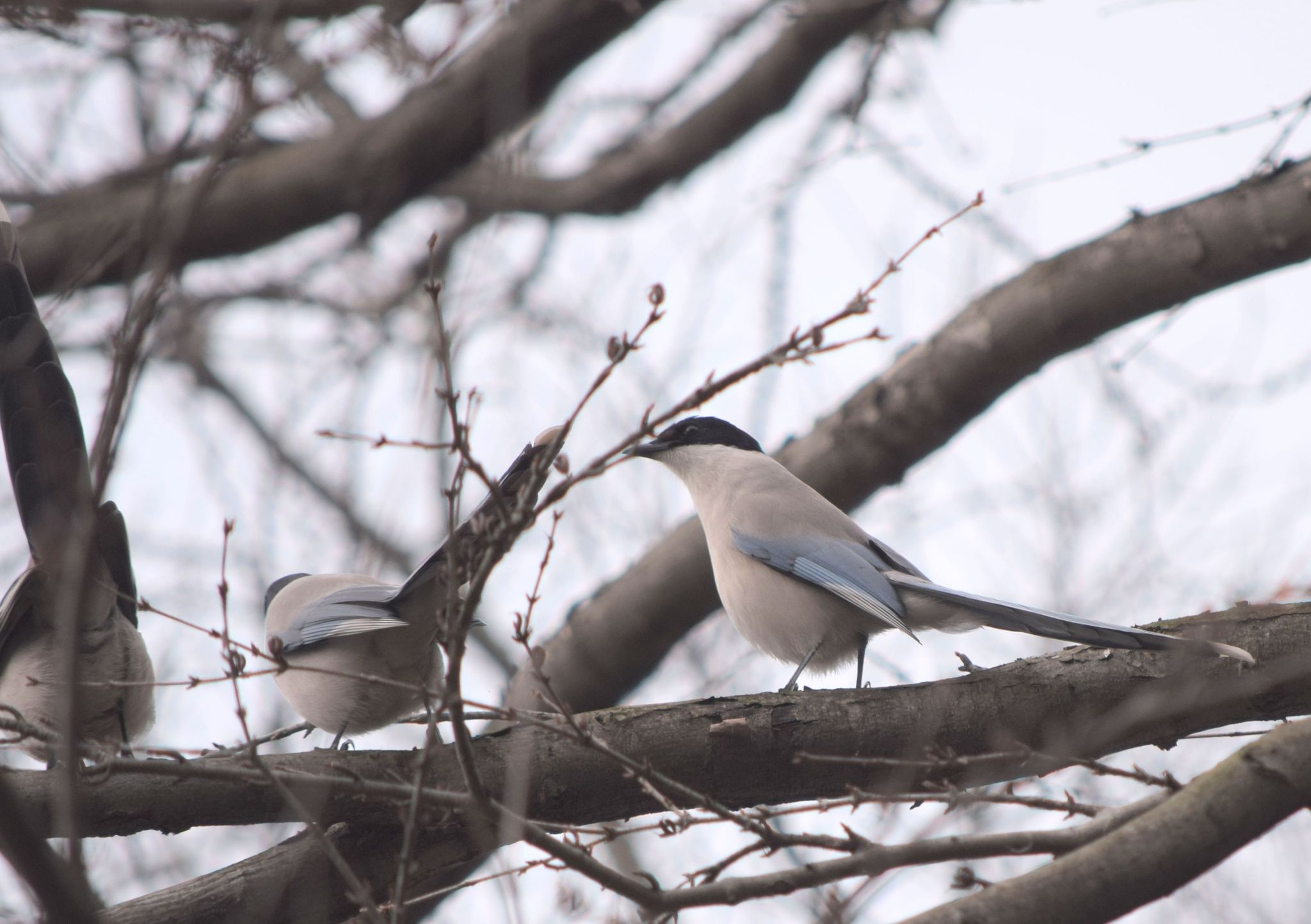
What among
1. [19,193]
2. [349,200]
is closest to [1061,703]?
[349,200]

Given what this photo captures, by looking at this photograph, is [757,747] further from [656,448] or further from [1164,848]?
[656,448]

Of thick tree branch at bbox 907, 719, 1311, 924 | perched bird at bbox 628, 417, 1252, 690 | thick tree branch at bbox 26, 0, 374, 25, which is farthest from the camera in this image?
thick tree branch at bbox 26, 0, 374, 25

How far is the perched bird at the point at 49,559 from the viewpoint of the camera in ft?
9.96

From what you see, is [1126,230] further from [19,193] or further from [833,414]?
[19,193]

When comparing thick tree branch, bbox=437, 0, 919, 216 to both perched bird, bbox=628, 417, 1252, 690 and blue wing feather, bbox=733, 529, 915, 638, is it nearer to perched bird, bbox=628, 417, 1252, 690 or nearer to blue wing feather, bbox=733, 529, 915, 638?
perched bird, bbox=628, 417, 1252, 690

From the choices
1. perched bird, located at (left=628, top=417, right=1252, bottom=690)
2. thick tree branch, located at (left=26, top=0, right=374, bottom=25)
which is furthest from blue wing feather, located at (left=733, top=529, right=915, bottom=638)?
thick tree branch, located at (left=26, top=0, right=374, bottom=25)

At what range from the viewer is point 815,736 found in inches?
125

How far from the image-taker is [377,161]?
5918 millimetres

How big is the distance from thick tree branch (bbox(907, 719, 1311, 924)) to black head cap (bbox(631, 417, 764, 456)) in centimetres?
307

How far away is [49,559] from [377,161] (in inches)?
133

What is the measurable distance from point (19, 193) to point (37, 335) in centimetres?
387

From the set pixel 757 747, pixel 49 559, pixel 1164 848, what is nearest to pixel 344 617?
pixel 49 559

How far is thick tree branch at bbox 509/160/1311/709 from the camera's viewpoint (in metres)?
4.31

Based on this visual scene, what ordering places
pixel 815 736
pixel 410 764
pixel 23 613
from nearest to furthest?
pixel 410 764, pixel 815 736, pixel 23 613
